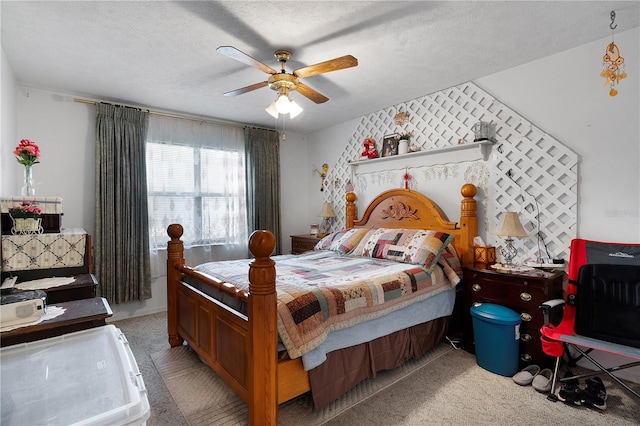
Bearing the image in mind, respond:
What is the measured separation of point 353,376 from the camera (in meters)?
2.06

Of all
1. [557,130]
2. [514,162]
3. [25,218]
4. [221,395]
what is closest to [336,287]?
[221,395]

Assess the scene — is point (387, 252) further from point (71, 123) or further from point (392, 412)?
point (71, 123)

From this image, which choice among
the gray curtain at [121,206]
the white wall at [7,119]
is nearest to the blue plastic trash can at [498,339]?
the gray curtain at [121,206]

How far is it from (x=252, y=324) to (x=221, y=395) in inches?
34.2

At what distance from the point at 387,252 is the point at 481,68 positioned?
1.89 metres

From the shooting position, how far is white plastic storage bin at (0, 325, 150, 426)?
0.79m

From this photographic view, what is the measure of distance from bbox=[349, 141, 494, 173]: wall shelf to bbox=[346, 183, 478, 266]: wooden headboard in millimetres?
342

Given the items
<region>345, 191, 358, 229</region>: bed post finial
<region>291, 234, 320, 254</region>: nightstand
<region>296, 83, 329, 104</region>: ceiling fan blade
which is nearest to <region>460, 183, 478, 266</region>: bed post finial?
<region>345, 191, 358, 229</region>: bed post finial

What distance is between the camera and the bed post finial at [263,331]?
5.27 ft

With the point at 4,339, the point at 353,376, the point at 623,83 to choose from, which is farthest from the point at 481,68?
the point at 4,339

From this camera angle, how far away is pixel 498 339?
2.35m

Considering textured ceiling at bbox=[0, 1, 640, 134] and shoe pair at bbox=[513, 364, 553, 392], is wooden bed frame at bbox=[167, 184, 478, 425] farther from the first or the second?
textured ceiling at bbox=[0, 1, 640, 134]

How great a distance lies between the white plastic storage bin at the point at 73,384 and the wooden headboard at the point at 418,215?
9.29 feet

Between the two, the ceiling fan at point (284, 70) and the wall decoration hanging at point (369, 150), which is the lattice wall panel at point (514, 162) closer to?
the wall decoration hanging at point (369, 150)
